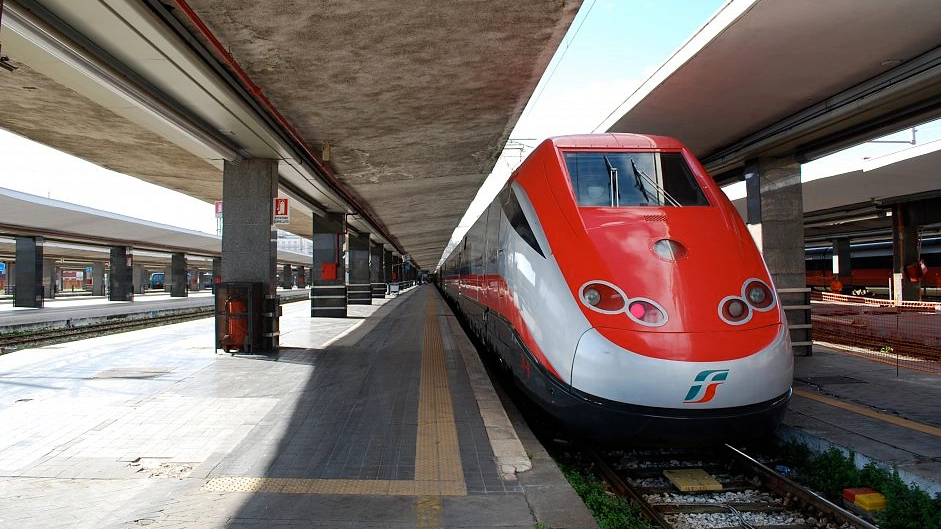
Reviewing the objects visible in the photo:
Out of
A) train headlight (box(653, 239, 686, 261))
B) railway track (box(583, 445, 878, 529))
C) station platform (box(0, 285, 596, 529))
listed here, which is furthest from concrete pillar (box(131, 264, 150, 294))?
train headlight (box(653, 239, 686, 261))

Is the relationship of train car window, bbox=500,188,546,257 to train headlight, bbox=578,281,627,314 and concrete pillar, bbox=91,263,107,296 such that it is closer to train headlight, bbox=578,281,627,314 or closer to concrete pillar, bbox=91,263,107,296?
train headlight, bbox=578,281,627,314

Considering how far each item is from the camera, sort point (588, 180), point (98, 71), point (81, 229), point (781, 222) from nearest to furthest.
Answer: point (588, 180)
point (98, 71)
point (781, 222)
point (81, 229)

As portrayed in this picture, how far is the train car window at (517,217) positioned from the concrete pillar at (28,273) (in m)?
29.2

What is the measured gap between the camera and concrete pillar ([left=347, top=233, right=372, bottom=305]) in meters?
26.8

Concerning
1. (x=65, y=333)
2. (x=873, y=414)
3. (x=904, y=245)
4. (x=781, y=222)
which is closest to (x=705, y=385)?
(x=873, y=414)

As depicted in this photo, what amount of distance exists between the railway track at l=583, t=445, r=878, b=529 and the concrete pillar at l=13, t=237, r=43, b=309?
102ft

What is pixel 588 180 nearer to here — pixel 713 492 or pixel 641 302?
pixel 641 302

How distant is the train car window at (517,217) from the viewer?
5.36 meters

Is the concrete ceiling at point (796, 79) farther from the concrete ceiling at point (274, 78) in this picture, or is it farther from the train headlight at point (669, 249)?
the train headlight at point (669, 249)

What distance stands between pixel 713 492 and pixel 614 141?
10.7 ft

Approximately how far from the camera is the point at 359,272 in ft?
88.6

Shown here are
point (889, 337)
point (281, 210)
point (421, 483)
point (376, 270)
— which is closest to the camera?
point (421, 483)

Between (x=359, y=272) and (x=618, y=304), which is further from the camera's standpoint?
(x=359, y=272)

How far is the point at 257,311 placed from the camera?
33.6ft
